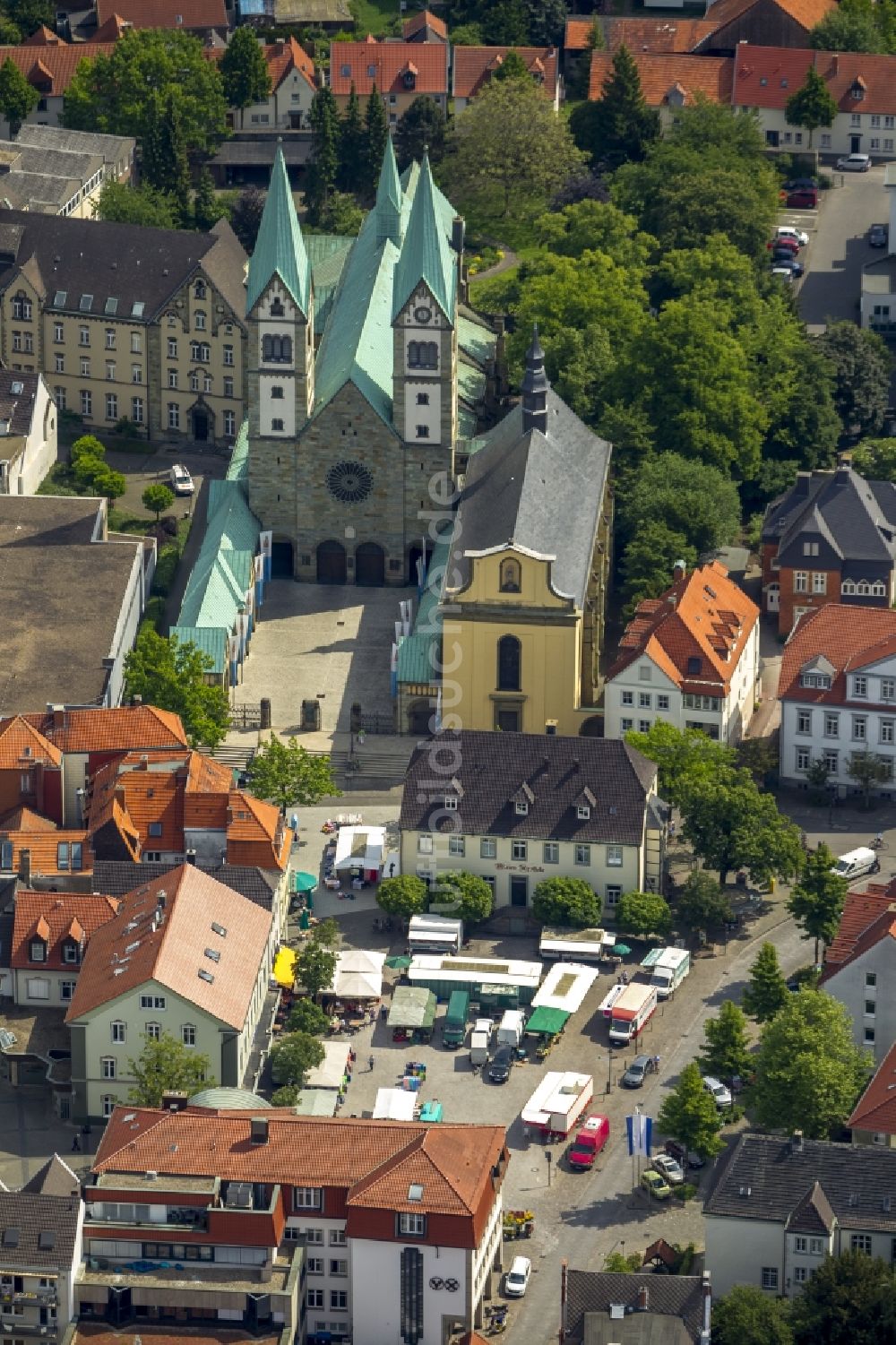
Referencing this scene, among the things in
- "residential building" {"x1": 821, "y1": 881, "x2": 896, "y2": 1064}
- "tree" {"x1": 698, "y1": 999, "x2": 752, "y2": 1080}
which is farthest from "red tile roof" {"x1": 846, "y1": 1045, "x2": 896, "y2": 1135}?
"tree" {"x1": 698, "y1": 999, "x2": 752, "y2": 1080}

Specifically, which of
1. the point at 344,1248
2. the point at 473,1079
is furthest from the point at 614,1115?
the point at 344,1248

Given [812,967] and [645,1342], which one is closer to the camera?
[645,1342]

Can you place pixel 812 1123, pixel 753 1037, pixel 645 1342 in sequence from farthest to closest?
pixel 753 1037 < pixel 812 1123 < pixel 645 1342

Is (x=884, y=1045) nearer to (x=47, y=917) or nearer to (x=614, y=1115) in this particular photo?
(x=614, y=1115)

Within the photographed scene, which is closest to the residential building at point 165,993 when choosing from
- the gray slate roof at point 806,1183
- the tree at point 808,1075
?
the tree at point 808,1075

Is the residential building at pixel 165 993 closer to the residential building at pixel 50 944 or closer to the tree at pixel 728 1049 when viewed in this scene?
the residential building at pixel 50 944

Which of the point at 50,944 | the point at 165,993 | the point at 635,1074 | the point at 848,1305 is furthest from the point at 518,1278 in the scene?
the point at 50,944

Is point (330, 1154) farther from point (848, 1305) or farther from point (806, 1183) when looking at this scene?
point (848, 1305)
